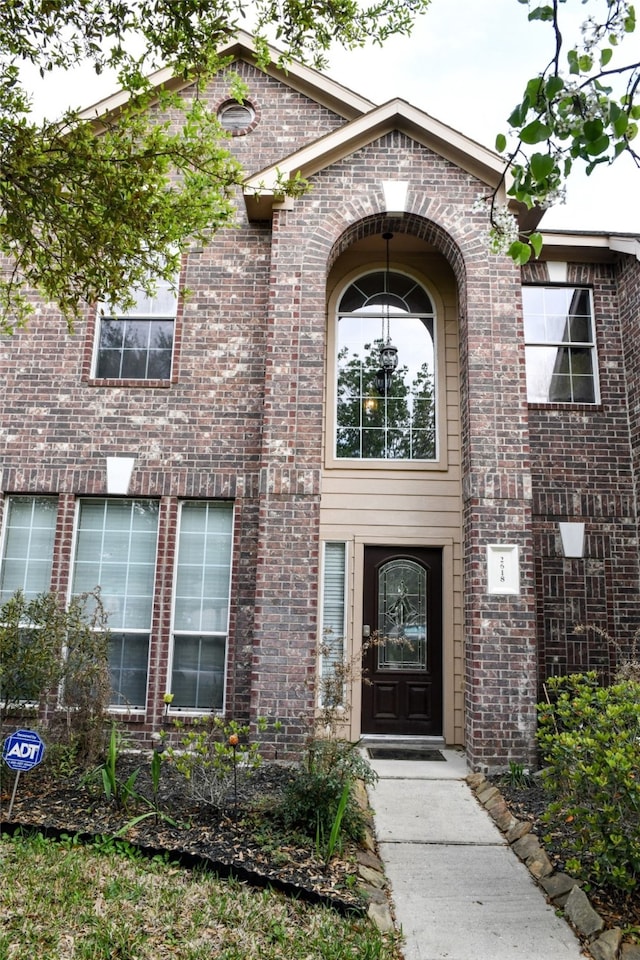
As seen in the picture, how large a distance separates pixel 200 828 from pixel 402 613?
3719mm

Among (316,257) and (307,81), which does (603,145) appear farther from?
(307,81)

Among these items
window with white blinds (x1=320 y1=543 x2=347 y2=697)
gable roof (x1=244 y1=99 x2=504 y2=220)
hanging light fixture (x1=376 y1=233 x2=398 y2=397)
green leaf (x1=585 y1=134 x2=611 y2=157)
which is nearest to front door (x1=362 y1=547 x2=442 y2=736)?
window with white blinds (x1=320 y1=543 x2=347 y2=697)

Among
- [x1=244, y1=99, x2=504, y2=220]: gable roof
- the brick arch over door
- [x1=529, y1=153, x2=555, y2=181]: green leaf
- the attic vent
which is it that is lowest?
[x1=529, y1=153, x2=555, y2=181]: green leaf

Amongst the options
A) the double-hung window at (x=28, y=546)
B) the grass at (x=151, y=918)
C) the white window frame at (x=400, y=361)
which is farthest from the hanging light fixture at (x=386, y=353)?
the grass at (x=151, y=918)

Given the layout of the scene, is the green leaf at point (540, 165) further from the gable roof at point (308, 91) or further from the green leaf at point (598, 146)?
the gable roof at point (308, 91)

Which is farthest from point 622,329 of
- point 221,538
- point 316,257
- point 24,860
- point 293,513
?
point 24,860

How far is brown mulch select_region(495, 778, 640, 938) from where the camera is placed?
397cm

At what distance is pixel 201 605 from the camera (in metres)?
7.52

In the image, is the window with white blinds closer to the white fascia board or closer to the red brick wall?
the red brick wall

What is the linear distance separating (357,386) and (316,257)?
5.45 feet

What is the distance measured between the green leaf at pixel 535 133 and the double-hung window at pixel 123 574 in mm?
5863

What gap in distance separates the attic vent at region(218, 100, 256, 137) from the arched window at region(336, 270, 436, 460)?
249 cm

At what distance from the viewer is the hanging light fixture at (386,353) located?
8289 millimetres

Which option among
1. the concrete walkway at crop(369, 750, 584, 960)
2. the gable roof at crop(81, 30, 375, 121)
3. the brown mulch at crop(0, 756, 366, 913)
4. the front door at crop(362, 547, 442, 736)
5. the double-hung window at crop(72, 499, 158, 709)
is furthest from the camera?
the gable roof at crop(81, 30, 375, 121)
